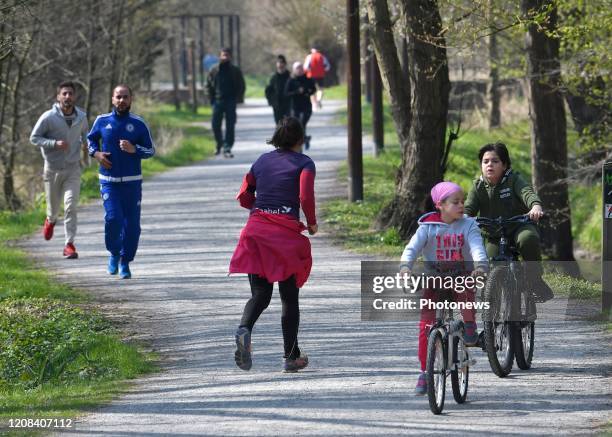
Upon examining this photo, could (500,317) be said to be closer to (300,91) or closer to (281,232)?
(281,232)

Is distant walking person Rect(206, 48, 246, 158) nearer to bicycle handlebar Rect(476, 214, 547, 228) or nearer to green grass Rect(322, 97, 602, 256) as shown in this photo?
green grass Rect(322, 97, 602, 256)

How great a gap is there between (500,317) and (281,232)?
5.10ft

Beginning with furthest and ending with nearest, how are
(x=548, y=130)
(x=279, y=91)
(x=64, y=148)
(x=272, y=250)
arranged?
(x=279, y=91), (x=548, y=130), (x=64, y=148), (x=272, y=250)

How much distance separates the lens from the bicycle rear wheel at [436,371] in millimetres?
7768

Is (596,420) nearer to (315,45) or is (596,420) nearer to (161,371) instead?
(161,371)

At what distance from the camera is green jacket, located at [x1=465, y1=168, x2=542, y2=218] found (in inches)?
371

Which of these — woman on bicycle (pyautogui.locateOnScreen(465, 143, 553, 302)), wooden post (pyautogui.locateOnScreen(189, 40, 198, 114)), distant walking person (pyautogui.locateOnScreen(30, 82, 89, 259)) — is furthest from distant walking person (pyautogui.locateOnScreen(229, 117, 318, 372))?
wooden post (pyautogui.locateOnScreen(189, 40, 198, 114))

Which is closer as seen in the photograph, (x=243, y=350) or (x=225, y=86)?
(x=243, y=350)

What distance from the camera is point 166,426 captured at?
25.3 feet

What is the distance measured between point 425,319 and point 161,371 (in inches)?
91.8

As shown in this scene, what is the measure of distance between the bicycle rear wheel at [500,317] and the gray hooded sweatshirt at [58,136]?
7.35 meters

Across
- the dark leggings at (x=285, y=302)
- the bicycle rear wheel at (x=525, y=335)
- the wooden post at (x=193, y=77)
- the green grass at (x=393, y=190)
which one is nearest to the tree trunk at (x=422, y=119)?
the green grass at (x=393, y=190)

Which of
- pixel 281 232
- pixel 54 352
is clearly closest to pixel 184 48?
pixel 54 352

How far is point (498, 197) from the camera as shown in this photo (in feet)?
31.0
